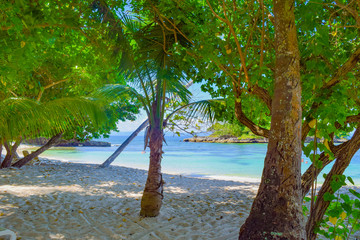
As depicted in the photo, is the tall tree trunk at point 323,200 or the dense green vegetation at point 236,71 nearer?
the dense green vegetation at point 236,71

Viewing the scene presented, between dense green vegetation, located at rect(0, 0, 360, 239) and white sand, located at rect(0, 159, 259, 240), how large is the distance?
0.59m

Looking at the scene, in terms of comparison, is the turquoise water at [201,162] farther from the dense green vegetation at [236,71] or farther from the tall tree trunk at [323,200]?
the tall tree trunk at [323,200]

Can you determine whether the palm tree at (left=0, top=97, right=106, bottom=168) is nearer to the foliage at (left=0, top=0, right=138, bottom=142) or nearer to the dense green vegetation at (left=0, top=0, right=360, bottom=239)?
the dense green vegetation at (left=0, top=0, right=360, bottom=239)

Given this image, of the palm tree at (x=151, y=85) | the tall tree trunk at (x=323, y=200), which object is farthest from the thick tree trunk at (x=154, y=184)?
the tall tree trunk at (x=323, y=200)

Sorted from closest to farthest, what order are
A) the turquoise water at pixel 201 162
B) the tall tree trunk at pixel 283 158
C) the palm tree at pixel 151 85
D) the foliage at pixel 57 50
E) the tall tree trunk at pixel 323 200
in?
the tall tree trunk at pixel 283 158 < the tall tree trunk at pixel 323 200 < the foliage at pixel 57 50 < the palm tree at pixel 151 85 < the turquoise water at pixel 201 162

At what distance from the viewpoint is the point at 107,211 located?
4934 millimetres

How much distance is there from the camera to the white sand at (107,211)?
3.83 metres

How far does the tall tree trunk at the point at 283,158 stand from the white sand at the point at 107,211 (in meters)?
1.82

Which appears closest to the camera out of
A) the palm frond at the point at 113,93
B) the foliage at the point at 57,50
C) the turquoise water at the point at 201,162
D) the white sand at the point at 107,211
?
the foliage at the point at 57,50

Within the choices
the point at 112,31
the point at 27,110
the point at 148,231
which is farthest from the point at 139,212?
the point at 112,31

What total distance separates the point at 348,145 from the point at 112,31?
11.6 ft

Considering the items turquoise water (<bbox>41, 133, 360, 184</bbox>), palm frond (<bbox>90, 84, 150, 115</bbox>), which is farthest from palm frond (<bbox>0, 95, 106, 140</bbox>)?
turquoise water (<bbox>41, 133, 360, 184</bbox>)

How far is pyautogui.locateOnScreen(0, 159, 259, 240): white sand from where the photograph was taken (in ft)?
12.6

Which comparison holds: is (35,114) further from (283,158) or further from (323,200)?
(323,200)
